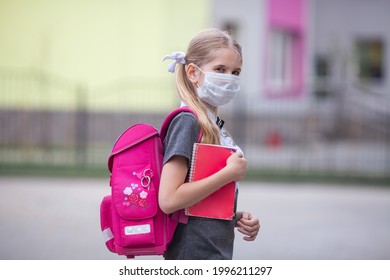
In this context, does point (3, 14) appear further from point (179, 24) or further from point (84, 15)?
point (179, 24)

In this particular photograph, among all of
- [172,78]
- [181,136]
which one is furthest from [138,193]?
[172,78]

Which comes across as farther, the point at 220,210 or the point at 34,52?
the point at 34,52

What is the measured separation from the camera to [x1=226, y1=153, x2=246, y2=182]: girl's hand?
2.72 metres

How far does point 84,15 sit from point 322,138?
730cm

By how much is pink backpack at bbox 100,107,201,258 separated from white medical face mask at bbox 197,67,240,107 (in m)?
0.15

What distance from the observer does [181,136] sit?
2.73 m

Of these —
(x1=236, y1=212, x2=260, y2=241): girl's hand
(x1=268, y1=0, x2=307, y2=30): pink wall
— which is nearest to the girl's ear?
(x1=236, y1=212, x2=260, y2=241): girl's hand

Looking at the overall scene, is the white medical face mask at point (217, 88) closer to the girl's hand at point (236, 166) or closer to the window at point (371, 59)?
the girl's hand at point (236, 166)

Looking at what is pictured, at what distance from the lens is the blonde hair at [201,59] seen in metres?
2.82

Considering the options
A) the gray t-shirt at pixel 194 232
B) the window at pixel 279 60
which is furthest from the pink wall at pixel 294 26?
the gray t-shirt at pixel 194 232

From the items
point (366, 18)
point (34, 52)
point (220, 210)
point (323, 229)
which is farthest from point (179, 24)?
point (220, 210)

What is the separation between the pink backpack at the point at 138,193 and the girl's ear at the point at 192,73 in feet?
0.61

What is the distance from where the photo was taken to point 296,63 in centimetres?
2305

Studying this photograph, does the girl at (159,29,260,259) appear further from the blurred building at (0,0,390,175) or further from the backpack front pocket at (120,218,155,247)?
the blurred building at (0,0,390,175)
